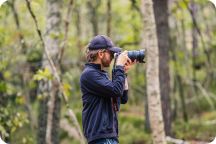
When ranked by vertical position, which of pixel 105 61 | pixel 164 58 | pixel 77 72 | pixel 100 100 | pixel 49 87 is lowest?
pixel 77 72

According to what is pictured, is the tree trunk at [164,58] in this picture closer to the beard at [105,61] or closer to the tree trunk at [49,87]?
the tree trunk at [49,87]

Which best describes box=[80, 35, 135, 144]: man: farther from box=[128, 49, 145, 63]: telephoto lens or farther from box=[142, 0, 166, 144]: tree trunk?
box=[142, 0, 166, 144]: tree trunk

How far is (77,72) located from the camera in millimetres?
16641

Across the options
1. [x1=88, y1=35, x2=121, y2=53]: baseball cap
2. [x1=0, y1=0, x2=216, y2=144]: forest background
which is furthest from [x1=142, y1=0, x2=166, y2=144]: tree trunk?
[x1=88, y1=35, x2=121, y2=53]: baseball cap

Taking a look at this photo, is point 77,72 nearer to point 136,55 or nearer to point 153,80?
point 153,80

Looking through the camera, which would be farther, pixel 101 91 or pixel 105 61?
pixel 105 61

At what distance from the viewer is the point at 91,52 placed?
446 centimetres

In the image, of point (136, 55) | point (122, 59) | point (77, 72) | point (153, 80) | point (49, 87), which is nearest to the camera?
point (122, 59)

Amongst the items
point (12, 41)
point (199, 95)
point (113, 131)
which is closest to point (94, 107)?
point (113, 131)

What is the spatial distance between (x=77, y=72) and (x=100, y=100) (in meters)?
12.4

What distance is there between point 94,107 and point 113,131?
0.85 ft

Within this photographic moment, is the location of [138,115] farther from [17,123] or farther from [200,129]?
[17,123]

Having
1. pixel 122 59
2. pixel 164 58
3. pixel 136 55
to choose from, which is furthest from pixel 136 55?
pixel 164 58

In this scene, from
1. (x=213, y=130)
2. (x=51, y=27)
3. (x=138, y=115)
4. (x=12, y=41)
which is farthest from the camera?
(x=138, y=115)
